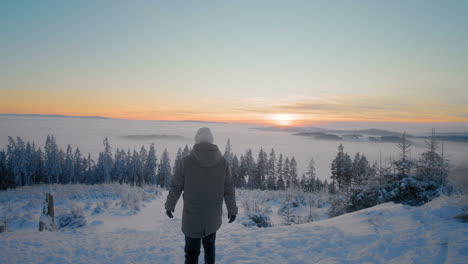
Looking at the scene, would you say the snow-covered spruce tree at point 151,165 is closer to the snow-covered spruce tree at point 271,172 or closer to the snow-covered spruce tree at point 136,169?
the snow-covered spruce tree at point 136,169

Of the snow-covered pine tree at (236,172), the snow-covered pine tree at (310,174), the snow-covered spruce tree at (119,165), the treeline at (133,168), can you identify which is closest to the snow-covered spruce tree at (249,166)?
the treeline at (133,168)

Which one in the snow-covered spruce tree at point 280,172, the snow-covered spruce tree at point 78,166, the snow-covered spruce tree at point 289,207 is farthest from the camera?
the snow-covered spruce tree at point 280,172

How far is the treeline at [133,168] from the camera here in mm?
58625

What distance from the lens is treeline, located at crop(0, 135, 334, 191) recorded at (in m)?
58.6

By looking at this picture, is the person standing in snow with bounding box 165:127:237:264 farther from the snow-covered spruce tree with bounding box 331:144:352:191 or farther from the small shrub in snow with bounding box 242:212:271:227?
the snow-covered spruce tree with bounding box 331:144:352:191

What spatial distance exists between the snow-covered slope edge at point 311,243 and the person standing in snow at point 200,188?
68.2 inches

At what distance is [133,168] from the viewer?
63.2 metres

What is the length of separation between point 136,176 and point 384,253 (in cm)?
6647

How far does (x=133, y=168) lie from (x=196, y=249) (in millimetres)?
65620

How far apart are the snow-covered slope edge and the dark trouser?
1114 mm

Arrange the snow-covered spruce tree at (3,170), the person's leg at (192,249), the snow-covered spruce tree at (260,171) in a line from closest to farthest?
the person's leg at (192,249) → the snow-covered spruce tree at (3,170) → the snow-covered spruce tree at (260,171)

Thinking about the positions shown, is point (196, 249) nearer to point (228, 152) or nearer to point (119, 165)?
point (228, 152)

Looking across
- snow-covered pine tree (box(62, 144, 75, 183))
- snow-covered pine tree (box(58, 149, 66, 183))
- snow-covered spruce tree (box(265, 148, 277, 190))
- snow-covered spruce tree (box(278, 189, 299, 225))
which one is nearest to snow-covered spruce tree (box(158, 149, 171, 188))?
snow-covered pine tree (box(62, 144, 75, 183))

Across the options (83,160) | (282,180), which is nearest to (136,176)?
(83,160)
